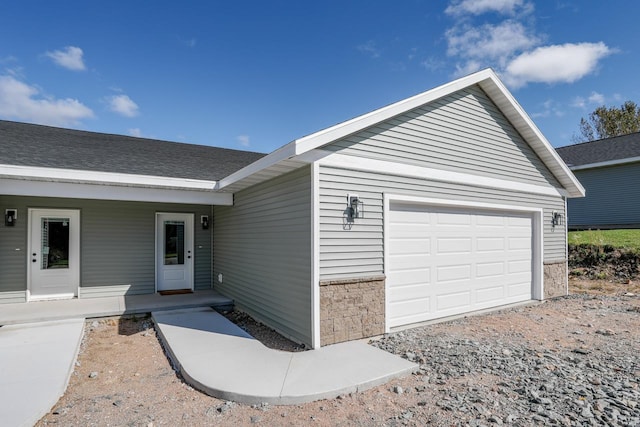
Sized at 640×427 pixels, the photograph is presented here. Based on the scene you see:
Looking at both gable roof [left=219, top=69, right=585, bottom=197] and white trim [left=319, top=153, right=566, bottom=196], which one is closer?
gable roof [left=219, top=69, right=585, bottom=197]

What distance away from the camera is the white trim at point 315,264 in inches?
184

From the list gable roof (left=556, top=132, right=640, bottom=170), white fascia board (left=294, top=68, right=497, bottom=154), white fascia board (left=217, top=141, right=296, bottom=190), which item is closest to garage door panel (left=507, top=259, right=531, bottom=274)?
white fascia board (left=294, top=68, right=497, bottom=154)

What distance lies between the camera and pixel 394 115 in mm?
5434

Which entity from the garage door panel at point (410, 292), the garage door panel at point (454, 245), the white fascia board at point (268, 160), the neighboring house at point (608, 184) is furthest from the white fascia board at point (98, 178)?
the neighboring house at point (608, 184)

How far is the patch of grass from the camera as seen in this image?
1073cm

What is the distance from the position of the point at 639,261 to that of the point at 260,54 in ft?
42.4

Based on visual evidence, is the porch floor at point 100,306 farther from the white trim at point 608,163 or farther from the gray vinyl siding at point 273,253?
the white trim at point 608,163

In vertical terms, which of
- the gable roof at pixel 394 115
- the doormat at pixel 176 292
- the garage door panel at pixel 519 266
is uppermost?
the gable roof at pixel 394 115

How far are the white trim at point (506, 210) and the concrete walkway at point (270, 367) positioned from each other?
135 cm

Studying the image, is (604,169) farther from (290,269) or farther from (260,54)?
(290,269)

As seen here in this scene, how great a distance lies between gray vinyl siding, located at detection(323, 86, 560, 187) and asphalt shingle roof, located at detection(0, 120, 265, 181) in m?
3.69

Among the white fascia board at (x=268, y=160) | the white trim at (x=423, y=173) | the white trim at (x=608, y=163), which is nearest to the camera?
the white fascia board at (x=268, y=160)

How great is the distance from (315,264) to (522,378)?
267cm

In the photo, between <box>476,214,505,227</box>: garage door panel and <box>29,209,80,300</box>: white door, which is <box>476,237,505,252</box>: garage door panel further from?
<box>29,209,80,300</box>: white door
